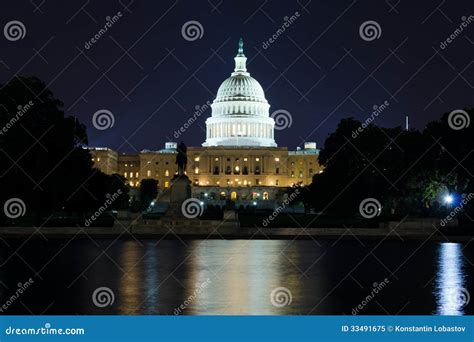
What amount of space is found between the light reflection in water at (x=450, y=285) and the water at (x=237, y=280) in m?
0.03

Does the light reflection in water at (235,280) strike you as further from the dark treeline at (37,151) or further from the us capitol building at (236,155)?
the us capitol building at (236,155)

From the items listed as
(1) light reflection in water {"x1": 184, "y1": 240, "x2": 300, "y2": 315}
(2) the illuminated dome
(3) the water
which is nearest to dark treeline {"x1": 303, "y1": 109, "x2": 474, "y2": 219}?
(3) the water

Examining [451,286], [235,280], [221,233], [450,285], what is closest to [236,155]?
[221,233]

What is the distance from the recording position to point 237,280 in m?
26.5

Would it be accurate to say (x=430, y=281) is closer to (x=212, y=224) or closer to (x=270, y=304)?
(x=270, y=304)

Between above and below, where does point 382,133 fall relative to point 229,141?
below

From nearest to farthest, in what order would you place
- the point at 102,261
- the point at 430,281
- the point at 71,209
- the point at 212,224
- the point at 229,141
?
the point at 430,281, the point at 102,261, the point at 212,224, the point at 71,209, the point at 229,141

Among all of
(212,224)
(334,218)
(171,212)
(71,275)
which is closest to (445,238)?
(212,224)

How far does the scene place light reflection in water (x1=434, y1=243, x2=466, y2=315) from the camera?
2041 cm

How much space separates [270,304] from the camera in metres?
20.9

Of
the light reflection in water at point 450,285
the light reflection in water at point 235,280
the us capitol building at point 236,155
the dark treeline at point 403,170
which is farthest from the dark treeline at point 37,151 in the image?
the us capitol building at point 236,155

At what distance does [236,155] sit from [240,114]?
10902mm

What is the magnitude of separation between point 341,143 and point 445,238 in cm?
2865

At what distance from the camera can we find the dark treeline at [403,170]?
6725 cm
